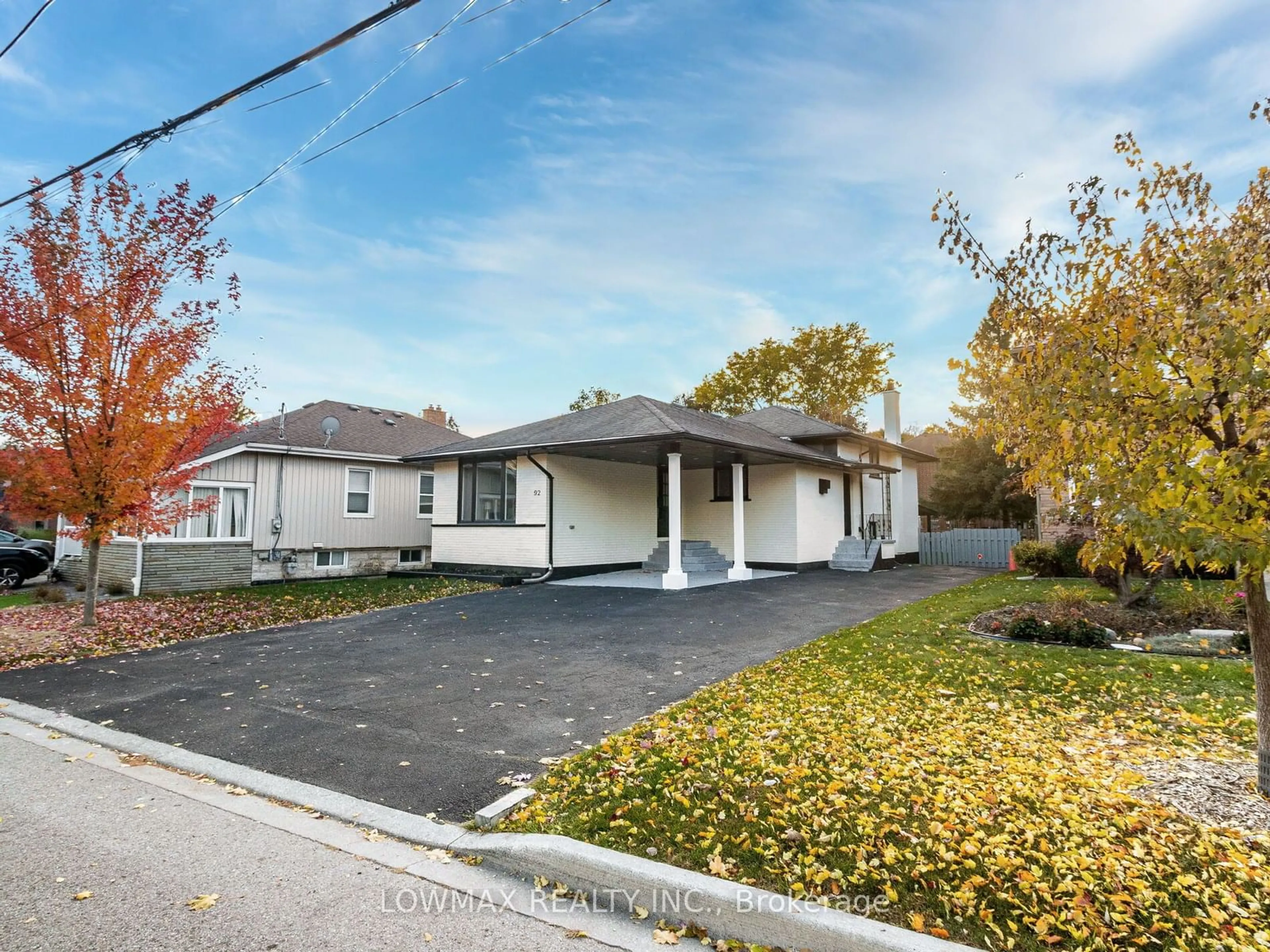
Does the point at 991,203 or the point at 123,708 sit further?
the point at 123,708

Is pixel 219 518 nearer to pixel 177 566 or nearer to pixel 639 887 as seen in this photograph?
pixel 177 566

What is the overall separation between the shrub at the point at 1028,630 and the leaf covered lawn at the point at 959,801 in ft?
4.62

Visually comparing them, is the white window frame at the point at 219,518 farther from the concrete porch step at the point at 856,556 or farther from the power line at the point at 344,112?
the concrete porch step at the point at 856,556

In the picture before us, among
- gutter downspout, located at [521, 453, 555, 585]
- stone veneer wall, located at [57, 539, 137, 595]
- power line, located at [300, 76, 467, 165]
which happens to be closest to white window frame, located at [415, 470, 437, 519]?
gutter downspout, located at [521, 453, 555, 585]

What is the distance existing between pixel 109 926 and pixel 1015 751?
4.70 metres

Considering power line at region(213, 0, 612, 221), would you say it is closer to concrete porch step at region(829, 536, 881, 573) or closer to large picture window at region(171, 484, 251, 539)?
large picture window at region(171, 484, 251, 539)

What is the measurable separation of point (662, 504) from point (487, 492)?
17.5 ft

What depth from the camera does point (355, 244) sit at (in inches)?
Result: 490

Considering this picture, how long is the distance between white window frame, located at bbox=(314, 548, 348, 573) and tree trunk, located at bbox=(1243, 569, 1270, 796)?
693 inches

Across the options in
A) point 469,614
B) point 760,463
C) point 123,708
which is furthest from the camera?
point 760,463

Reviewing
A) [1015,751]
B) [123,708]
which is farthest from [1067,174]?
[123,708]

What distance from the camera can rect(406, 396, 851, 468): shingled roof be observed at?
13.8 meters

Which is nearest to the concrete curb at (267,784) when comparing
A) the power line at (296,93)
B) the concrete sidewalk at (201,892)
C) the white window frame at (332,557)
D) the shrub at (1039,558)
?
the concrete sidewalk at (201,892)

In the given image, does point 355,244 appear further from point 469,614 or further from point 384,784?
point 384,784
